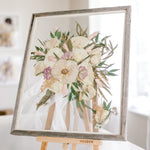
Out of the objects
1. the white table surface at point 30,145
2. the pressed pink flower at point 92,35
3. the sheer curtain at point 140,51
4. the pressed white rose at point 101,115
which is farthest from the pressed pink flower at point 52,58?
the sheer curtain at point 140,51

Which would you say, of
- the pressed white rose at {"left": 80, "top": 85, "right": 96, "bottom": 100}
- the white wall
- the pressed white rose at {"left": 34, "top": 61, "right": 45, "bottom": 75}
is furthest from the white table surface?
the white wall

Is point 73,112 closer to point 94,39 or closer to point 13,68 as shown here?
point 94,39

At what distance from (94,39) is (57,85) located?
0.29 meters

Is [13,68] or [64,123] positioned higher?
[13,68]

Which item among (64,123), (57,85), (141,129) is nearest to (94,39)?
(57,85)

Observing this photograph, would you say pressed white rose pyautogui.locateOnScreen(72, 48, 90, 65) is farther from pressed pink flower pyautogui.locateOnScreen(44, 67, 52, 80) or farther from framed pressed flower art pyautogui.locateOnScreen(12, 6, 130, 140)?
pressed pink flower pyautogui.locateOnScreen(44, 67, 52, 80)

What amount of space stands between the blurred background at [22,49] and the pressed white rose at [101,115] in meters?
0.58

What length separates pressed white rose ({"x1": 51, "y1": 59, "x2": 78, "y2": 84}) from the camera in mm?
1111

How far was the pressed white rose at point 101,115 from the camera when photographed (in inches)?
43.1

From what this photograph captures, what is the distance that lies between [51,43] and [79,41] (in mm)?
142

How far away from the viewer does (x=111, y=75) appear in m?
1.12

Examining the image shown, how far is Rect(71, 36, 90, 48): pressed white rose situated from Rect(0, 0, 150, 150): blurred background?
735mm

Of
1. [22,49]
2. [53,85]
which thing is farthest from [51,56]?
[22,49]

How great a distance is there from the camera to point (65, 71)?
44.0 inches
